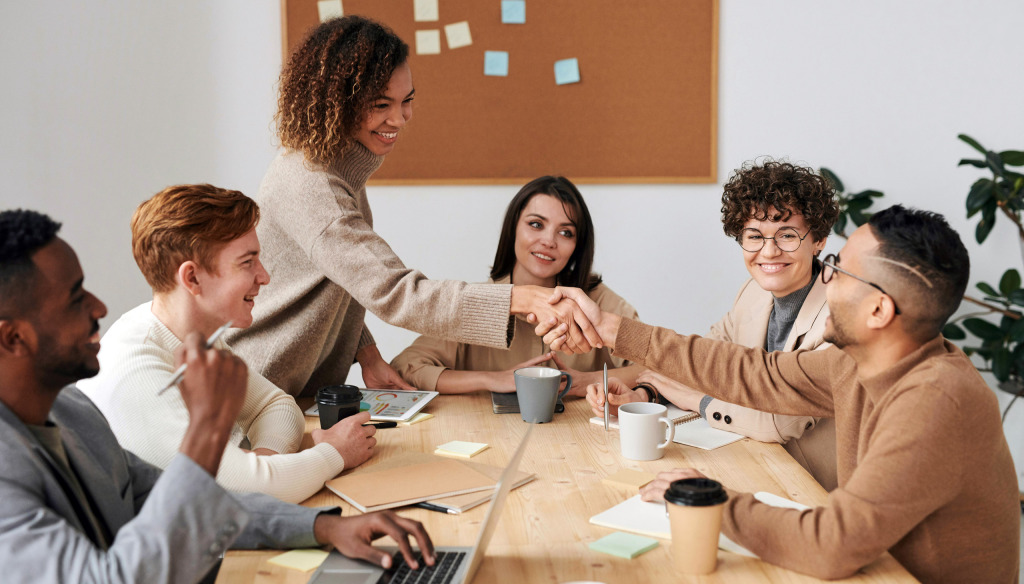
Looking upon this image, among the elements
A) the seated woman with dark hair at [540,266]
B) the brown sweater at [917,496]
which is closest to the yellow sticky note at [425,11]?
the seated woman with dark hair at [540,266]

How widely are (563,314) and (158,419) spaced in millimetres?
899

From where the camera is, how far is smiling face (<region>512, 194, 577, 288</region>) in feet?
8.18

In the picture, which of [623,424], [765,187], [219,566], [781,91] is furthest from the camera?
[781,91]

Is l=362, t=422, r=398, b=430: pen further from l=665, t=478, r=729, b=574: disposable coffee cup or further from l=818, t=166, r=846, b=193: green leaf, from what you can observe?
l=818, t=166, r=846, b=193: green leaf

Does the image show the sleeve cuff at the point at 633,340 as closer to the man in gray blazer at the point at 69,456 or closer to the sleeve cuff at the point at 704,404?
the sleeve cuff at the point at 704,404

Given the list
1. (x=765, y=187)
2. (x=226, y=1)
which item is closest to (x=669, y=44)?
(x=765, y=187)

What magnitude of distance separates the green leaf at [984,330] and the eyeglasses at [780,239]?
1.38m

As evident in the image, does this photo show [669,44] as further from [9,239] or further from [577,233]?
[9,239]

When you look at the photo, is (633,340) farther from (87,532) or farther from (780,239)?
(87,532)

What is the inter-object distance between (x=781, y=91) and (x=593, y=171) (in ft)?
→ 2.66

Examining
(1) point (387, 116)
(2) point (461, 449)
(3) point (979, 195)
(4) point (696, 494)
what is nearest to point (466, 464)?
(2) point (461, 449)

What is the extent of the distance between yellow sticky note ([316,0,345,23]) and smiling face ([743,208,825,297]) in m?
1.90

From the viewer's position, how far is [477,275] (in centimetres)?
334

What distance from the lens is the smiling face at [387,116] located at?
6.37ft
